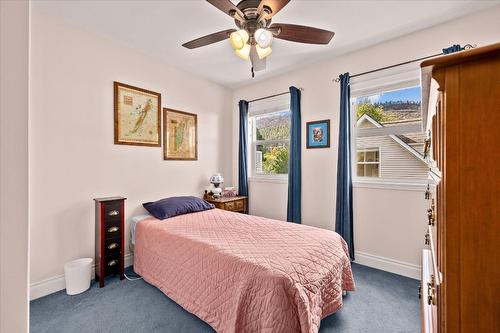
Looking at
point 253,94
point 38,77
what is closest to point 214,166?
point 253,94

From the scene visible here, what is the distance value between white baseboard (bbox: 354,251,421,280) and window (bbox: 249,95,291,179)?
1591 millimetres

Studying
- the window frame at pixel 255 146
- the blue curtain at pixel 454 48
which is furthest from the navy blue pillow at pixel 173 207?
the blue curtain at pixel 454 48

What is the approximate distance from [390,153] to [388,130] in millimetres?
287

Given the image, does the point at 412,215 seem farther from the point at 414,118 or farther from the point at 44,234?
the point at 44,234

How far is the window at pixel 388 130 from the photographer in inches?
101

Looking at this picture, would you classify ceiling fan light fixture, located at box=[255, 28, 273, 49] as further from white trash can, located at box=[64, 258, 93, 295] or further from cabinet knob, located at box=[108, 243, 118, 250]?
white trash can, located at box=[64, 258, 93, 295]

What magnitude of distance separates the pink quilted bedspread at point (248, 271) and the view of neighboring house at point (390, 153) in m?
1.29

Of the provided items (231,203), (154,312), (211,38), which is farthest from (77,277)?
(211,38)

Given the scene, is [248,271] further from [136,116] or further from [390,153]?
[136,116]

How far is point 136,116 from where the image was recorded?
2883 millimetres

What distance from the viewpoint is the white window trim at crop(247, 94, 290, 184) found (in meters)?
3.65
